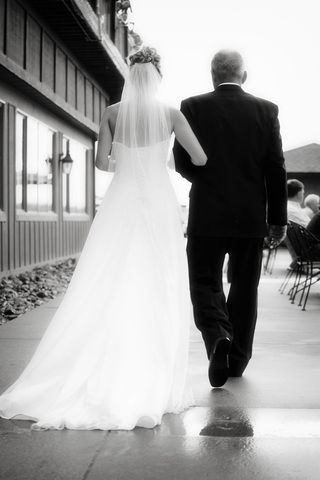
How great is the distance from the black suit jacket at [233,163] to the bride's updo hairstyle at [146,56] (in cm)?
30

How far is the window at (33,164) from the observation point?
1341cm

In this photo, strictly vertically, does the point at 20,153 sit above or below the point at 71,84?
below

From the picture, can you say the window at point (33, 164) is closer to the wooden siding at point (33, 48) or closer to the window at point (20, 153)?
the window at point (20, 153)

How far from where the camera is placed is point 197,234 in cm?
452

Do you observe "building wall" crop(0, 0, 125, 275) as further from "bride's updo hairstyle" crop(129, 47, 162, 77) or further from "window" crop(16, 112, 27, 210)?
"bride's updo hairstyle" crop(129, 47, 162, 77)

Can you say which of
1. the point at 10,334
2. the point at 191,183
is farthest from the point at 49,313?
the point at 191,183

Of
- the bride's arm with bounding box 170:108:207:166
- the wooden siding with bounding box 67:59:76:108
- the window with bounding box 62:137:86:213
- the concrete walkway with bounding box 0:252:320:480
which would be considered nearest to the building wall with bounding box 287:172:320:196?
the window with bounding box 62:137:86:213

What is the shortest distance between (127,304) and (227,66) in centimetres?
161

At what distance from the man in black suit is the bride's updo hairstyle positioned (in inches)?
11.8

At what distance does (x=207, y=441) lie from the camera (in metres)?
3.35

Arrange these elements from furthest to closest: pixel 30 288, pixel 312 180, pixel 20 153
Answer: pixel 312 180 < pixel 20 153 < pixel 30 288

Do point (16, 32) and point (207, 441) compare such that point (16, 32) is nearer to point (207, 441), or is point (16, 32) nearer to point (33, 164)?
point (33, 164)

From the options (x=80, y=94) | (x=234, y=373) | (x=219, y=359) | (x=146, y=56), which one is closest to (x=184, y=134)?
(x=146, y=56)

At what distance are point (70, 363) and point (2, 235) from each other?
334 inches
